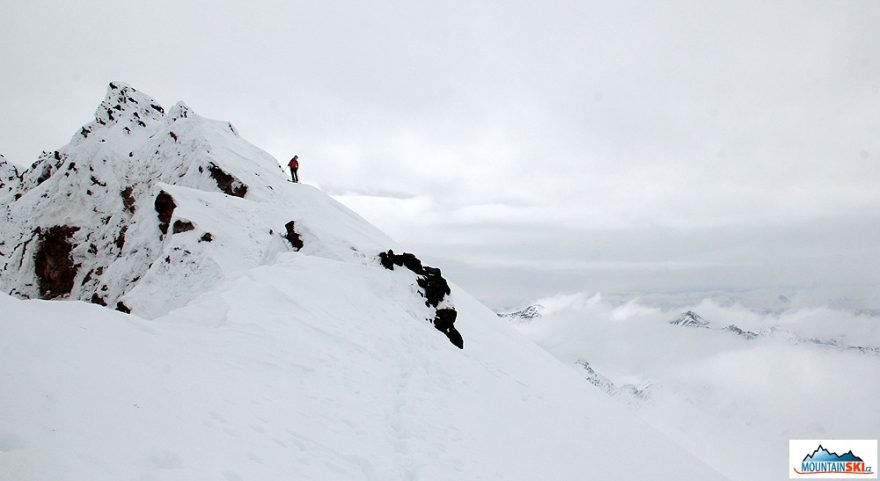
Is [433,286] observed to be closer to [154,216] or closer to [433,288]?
[433,288]

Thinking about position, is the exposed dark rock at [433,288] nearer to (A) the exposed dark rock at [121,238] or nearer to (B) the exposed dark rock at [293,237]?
(B) the exposed dark rock at [293,237]

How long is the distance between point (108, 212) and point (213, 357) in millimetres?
36518

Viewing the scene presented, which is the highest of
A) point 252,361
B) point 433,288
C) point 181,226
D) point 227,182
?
point 227,182

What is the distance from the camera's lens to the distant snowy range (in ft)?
22.5

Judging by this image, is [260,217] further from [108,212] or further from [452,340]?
[108,212]

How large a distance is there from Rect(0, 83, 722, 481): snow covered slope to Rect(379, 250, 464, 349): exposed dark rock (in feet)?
1.51

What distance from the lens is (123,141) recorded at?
42.7m

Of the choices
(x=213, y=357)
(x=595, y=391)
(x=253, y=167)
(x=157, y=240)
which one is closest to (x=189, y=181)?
(x=253, y=167)

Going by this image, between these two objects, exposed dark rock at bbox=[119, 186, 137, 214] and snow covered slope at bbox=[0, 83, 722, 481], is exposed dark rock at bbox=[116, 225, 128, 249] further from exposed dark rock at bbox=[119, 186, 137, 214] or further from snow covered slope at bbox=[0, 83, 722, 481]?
exposed dark rock at bbox=[119, 186, 137, 214]

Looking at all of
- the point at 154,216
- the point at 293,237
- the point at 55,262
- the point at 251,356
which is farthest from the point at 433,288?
the point at 55,262

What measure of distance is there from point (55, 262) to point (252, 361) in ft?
126

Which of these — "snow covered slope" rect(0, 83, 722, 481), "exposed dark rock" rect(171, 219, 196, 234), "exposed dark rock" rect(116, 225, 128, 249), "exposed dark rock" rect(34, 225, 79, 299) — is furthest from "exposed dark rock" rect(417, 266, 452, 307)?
"exposed dark rock" rect(34, 225, 79, 299)

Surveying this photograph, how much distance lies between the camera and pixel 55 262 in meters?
37.9

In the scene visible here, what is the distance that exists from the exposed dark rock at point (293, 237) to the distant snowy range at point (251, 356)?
114 millimetres
